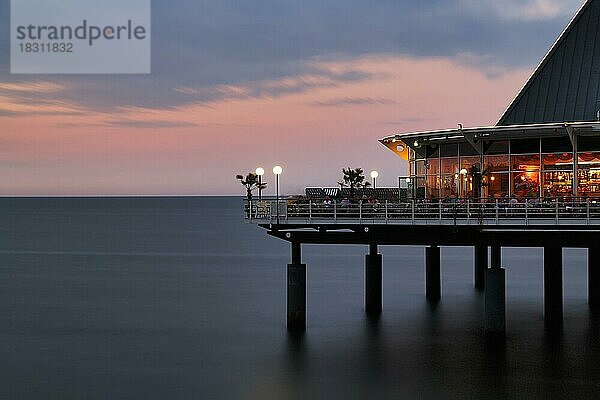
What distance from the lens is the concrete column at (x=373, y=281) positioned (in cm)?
4053

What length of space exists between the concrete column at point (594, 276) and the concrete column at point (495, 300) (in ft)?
38.5

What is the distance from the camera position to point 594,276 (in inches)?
1788

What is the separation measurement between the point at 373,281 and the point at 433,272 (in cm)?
795

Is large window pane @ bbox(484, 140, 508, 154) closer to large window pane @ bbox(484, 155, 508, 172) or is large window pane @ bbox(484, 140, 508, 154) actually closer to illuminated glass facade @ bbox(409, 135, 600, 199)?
illuminated glass facade @ bbox(409, 135, 600, 199)

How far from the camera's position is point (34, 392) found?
3141cm

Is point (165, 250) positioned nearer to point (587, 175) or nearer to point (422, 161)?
point (422, 161)

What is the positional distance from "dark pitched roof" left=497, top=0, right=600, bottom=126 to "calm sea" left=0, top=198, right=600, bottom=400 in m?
9.79

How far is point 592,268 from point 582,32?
40.0 ft

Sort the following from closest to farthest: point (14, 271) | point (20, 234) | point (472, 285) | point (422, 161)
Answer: point (422, 161), point (472, 285), point (14, 271), point (20, 234)

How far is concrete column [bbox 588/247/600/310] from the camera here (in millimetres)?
44250

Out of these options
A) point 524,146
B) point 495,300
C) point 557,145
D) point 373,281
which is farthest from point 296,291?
point 557,145

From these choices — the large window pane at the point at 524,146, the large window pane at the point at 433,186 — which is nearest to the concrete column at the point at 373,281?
the large window pane at the point at 433,186

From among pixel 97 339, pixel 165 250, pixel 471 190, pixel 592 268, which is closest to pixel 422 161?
pixel 471 190

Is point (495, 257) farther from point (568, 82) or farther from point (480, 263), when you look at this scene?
point (480, 263)
